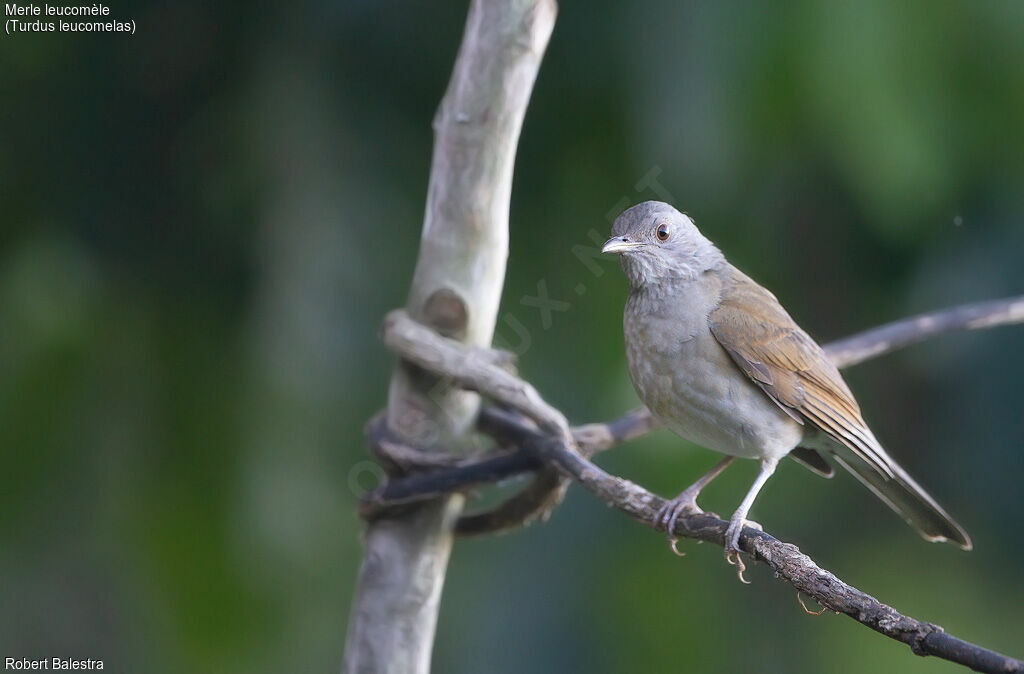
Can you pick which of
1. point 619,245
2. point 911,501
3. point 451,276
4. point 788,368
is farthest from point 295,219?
point 911,501

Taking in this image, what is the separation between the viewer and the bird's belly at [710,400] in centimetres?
293

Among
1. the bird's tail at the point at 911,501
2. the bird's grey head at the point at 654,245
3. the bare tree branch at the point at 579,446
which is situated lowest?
the bird's tail at the point at 911,501

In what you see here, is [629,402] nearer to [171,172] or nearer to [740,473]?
[740,473]

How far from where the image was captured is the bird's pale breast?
2934mm

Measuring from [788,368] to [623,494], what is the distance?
0.77 m

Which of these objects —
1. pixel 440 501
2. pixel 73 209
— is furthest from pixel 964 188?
pixel 73 209

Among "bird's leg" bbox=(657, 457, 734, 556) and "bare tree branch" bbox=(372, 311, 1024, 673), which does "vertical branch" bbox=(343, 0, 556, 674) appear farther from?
"bird's leg" bbox=(657, 457, 734, 556)

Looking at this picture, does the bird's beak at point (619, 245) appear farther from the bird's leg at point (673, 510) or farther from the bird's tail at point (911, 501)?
the bird's tail at point (911, 501)

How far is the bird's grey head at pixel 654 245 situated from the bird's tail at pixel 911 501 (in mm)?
677

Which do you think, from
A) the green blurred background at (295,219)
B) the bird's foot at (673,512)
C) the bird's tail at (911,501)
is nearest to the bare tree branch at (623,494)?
the bird's foot at (673,512)

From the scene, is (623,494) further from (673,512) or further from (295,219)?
(295,219)

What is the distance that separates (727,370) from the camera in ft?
9.84

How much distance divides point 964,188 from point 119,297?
3.24 metres

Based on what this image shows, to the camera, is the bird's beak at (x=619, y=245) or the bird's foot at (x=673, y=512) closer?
the bird's foot at (x=673, y=512)
